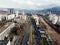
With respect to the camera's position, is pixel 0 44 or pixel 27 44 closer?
pixel 0 44

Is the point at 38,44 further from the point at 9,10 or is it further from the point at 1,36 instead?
the point at 9,10

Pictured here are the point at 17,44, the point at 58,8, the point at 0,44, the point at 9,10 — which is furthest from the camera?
the point at 58,8

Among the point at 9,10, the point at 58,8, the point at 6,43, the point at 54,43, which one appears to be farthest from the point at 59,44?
the point at 58,8

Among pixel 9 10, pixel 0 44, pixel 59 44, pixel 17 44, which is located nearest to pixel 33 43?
pixel 17 44

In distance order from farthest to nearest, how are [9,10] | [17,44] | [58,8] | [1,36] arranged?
[58,8], [9,10], [1,36], [17,44]

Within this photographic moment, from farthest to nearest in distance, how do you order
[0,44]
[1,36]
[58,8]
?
[58,8] → [1,36] → [0,44]

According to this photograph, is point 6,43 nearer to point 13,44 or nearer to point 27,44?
point 13,44

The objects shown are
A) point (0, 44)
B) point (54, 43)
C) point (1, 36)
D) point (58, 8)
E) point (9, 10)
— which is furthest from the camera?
point (58, 8)

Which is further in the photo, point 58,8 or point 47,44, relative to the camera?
point 58,8

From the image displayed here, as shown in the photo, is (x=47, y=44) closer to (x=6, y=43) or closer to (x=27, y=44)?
(x=27, y=44)
